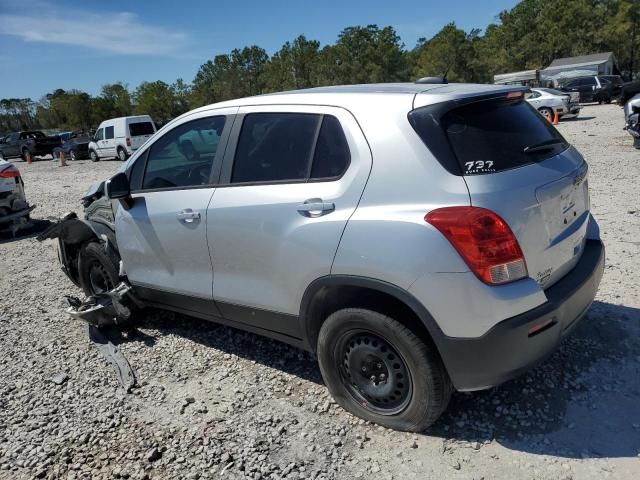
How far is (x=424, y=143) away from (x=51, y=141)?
3453 centimetres

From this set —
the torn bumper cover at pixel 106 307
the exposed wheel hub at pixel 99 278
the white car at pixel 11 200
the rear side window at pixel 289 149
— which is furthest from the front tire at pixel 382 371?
the white car at pixel 11 200

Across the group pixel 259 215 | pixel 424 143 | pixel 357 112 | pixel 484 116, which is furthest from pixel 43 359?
pixel 484 116

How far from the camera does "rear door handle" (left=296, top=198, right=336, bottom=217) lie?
105 inches

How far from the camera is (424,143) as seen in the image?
2439 mm

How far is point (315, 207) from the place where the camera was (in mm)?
2713

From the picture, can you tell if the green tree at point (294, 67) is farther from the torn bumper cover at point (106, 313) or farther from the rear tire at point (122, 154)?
the torn bumper cover at point (106, 313)

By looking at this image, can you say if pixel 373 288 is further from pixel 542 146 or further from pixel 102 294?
pixel 102 294

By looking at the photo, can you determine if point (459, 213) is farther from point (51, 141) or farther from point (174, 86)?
point (174, 86)

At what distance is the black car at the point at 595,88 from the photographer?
91.4ft

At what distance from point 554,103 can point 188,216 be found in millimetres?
20619

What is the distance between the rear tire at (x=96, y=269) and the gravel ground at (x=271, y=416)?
0.51 meters

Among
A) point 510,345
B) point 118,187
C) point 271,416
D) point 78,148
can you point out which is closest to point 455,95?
point 510,345

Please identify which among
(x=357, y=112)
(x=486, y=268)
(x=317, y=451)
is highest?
(x=357, y=112)

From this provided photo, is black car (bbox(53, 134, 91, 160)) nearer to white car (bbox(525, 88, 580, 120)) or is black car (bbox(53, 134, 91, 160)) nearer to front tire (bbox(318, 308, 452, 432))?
white car (bbox(525, 88, 580, 120))
